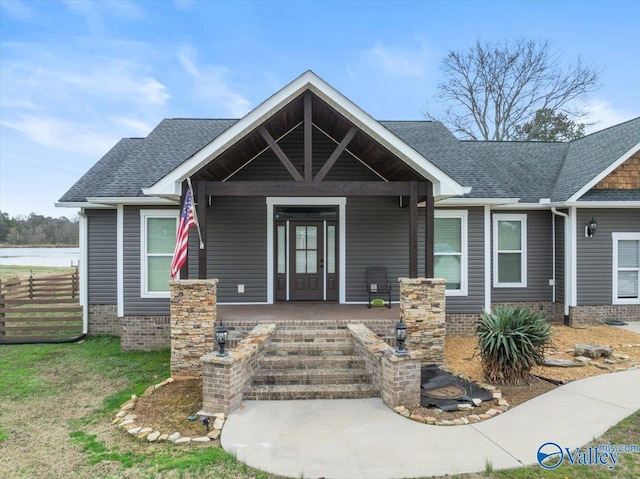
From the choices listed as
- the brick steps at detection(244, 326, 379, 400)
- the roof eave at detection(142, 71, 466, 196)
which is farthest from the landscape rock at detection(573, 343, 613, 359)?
the brick steps at detection(244, 326, 379, 400)

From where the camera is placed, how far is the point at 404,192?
21.6 feet

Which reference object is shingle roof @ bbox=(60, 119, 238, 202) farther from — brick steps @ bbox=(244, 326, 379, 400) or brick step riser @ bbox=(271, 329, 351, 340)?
brick steps @ bbox=(244, 326, 379, 400)

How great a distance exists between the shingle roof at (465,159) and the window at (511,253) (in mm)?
688

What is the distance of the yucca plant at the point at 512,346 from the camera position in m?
5.29

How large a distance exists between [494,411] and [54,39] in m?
20.2

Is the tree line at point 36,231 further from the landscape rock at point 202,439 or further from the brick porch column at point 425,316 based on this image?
the landscape rock at point 202,439

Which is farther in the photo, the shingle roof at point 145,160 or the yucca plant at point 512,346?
the shingle roof at point 145,160

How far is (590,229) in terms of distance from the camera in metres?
9.09

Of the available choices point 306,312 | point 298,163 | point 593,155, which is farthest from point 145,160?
point 593,155

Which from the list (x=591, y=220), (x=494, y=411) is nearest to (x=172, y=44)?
(x=591, y=220)

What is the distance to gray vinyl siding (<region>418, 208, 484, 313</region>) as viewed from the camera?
8648 mm

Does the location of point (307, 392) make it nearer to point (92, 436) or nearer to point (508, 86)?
point (92, 436)

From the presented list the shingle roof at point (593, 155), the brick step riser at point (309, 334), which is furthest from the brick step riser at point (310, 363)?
the shingle roof at point (593, 155)

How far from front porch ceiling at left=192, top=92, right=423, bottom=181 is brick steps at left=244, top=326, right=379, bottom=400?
268 centimetres
